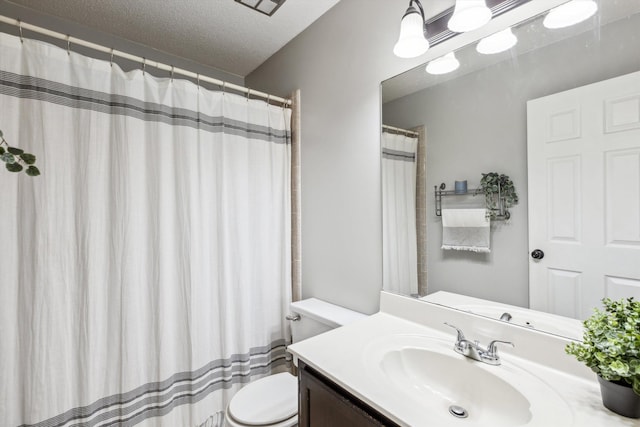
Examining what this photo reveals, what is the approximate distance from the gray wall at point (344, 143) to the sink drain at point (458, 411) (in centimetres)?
60

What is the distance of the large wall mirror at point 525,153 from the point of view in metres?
0.80

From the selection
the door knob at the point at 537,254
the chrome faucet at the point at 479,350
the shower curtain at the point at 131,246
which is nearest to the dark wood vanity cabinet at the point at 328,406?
the chrome faucet at the point at 479,350

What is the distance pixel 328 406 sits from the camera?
2.84ft

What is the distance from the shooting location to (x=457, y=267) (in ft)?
3.87

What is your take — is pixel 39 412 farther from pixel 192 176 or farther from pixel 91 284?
pixel 192 176

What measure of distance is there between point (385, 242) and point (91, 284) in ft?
4.35

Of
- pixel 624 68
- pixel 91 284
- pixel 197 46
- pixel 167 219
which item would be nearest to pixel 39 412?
pixel 91 284

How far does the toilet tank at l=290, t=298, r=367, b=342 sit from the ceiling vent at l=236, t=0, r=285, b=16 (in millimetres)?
1667

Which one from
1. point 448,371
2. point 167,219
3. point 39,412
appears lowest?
point 39,412

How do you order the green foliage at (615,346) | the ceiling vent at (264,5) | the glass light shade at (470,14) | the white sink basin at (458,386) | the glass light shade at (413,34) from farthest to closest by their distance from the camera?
1. the ceiling vent at (264,5)
2. the glass light shade at (413,34)
3. the glass light shade at (470,14)
4. the white sink basin at (458,386)
5. the green foliage at (615,346)

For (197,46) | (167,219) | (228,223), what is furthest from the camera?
(197,46)

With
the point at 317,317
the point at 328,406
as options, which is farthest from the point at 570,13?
the point at 317,317

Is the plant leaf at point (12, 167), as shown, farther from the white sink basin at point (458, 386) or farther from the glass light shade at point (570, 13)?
the glass light shade at point (570, 13)

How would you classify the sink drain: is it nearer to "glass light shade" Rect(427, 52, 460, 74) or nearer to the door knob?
the door knob
